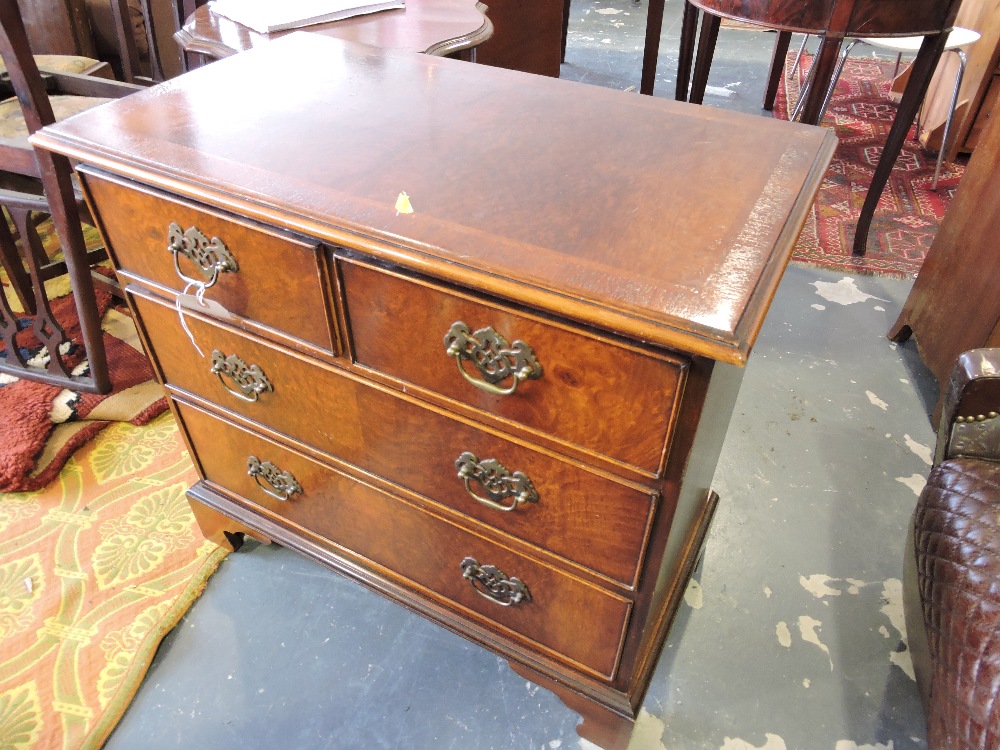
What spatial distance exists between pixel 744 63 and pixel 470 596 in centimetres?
349

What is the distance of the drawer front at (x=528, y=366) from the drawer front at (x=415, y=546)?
266 millimetres

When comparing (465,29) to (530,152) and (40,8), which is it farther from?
(40,8)

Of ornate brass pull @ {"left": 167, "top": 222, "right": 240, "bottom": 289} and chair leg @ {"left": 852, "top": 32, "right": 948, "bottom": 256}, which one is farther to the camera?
chair leg @ {"left": 852, "top": 32, "right": 948, "bottom": 256}

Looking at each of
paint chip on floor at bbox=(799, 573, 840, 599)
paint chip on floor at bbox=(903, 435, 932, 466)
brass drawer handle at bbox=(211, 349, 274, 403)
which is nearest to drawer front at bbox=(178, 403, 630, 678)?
brass drawer handle at bbox=(211, 349, 274, 403)

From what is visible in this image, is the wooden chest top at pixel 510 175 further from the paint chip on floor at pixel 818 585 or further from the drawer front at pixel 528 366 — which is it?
the paint chip on floor at pixel 818 585

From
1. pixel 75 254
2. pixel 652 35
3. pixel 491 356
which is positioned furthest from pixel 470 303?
pixel 652 35

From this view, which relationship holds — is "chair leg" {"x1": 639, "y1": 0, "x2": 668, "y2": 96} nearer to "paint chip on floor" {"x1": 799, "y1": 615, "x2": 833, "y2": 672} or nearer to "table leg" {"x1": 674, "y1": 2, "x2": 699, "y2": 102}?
"table leg" {"x1": 674, "y1": 2, "x2": 699, "y2": 102}

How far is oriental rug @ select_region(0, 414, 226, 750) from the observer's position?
117cm

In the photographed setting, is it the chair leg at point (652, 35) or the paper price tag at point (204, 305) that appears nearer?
the paper price tag at point (204, 305)

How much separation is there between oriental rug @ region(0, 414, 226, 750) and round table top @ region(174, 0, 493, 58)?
0.88 m

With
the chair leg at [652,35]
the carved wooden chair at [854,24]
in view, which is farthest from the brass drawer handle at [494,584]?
the chair leg at [652,35]

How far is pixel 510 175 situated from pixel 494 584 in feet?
1.92

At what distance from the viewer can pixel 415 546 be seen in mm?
1093

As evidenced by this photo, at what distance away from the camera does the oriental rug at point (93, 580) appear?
117 cm
